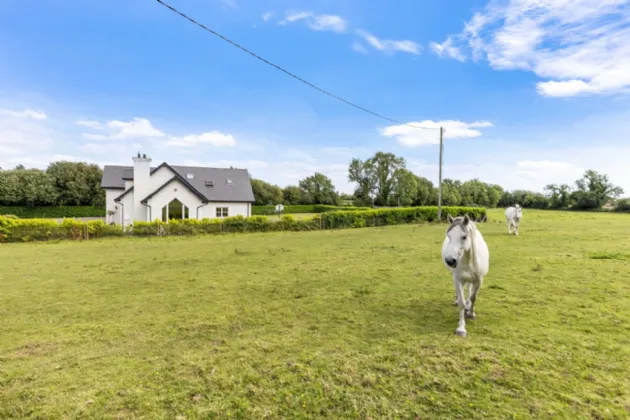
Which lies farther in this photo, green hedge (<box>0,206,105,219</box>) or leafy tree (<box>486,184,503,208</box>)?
leafy tree (<box>486,184,503,208</box>)

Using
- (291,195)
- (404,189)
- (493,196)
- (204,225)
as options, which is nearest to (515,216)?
(204,225)

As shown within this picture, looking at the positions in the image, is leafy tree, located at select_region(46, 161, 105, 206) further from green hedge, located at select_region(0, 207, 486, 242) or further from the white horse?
the white horse

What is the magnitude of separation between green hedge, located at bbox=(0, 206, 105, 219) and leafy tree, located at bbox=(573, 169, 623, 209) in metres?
80.7

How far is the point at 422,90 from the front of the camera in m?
18.1

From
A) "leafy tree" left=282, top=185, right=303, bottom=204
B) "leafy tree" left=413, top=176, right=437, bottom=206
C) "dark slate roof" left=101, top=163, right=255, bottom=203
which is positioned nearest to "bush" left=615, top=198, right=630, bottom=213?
"leafy tree" left=413, top=176, right=437, bottom=206

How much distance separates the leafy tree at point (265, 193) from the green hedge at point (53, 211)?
24.6 m

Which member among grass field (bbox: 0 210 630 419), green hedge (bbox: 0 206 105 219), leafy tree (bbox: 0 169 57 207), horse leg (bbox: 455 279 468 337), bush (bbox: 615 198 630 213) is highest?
leafy tree (bbox: 0 169 57 207)

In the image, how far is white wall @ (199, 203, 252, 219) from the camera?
1006 inches

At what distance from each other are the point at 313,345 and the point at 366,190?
2480 inches

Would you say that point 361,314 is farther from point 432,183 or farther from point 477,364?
point 432,183

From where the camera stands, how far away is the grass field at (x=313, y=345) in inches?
112

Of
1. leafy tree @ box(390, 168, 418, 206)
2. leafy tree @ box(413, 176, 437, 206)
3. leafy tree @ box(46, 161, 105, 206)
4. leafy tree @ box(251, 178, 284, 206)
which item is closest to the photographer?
leafy tree @ box(46, 161, 105, 206)

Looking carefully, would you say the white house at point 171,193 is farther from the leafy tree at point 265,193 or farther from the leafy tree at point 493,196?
the leafy tree at point 493,196

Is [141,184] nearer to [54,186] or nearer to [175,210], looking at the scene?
[175,210]
